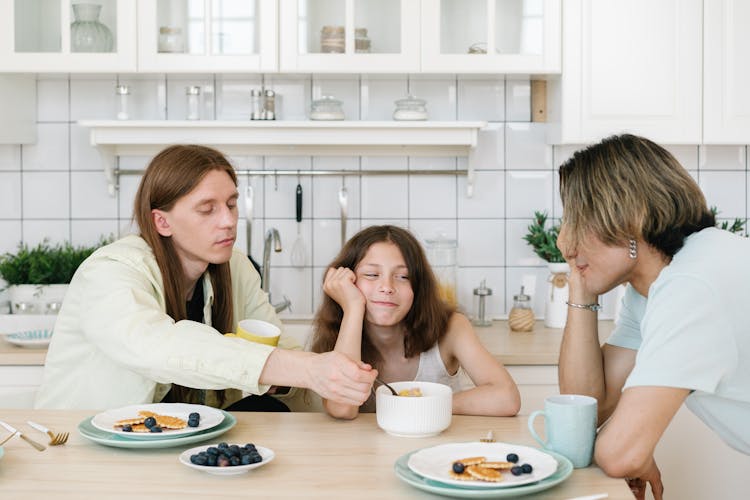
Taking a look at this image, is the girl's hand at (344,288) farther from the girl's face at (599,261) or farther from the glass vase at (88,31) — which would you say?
the glass vase at (88,31)

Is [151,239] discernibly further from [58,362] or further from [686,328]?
[686,328]

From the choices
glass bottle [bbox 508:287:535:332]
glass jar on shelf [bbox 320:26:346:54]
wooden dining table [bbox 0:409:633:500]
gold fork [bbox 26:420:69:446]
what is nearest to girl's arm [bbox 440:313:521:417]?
wooden dining table [bbox 0:409:633:500]

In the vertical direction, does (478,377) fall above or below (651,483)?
above

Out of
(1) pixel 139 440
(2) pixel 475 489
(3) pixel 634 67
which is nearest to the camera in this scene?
(2) pixel 475 489

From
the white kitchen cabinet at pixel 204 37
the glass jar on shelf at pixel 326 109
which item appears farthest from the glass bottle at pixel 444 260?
the white kitchen cabinet at pixel 204 37

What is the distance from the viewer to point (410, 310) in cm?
206

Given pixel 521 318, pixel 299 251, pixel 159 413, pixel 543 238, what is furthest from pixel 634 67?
pixel 159 413

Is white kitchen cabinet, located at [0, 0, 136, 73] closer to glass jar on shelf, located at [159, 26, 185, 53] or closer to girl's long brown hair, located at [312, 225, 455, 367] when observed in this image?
glass jar on shelf, located at [159, 26, 185, 53]

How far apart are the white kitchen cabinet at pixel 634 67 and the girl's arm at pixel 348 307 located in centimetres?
119

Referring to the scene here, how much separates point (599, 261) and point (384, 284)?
55cm

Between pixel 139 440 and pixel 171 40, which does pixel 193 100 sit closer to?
pixel 171 40

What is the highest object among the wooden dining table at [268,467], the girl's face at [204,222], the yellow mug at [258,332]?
the girl's face at [204,222]

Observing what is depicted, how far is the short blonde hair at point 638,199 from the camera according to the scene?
1.51 meters

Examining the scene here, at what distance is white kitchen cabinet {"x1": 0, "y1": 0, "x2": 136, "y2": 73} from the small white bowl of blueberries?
173 centimetres
